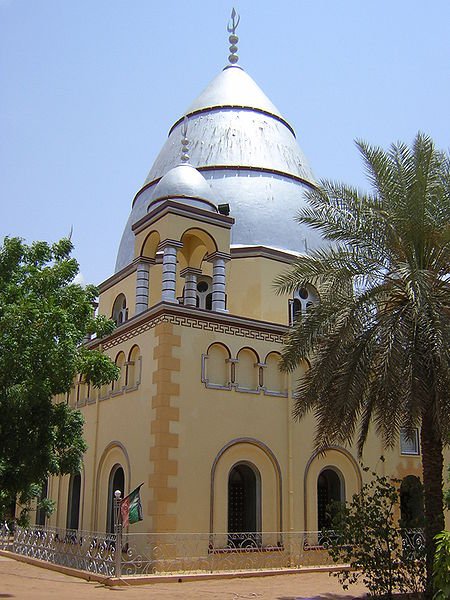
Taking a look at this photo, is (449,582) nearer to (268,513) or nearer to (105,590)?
(105,590)

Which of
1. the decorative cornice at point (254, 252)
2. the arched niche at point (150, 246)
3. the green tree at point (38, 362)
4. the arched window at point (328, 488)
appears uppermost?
the decorative cornice at point (254, 252)

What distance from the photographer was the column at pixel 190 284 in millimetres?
19375

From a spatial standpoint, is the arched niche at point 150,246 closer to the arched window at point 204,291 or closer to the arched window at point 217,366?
the arched window at point 204,291

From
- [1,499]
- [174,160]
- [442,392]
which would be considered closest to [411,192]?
[442,392]

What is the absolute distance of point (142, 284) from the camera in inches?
768

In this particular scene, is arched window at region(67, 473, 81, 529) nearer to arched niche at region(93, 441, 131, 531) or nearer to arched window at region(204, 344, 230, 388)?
arched niche at region(93, 441, 131, 531)

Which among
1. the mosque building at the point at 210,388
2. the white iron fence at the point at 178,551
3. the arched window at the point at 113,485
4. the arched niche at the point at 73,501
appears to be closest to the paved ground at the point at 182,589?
the white iron fence at the point at 178,551

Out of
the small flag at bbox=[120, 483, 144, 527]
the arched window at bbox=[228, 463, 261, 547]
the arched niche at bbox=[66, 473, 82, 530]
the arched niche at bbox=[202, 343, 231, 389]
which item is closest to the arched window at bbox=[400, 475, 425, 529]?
the arched window at bbox=[228, 463, 261, 547]

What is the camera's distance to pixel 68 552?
16.5 meters

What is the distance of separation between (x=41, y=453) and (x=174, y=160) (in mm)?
14610

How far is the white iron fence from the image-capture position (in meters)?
15.2

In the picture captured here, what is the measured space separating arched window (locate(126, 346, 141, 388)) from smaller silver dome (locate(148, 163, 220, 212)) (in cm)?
442

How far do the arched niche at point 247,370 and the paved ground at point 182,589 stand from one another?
4710 millimetres

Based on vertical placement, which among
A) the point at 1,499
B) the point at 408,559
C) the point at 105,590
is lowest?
the point at 105,590
